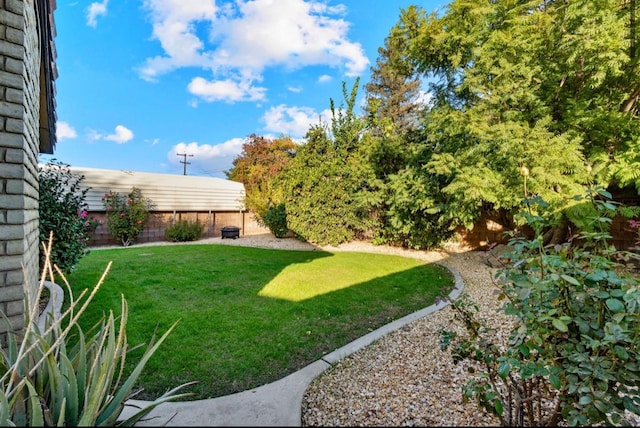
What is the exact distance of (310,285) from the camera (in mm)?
5777

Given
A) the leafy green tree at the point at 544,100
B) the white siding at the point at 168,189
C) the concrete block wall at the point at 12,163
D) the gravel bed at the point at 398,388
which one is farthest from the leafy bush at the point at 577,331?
the white siding at the point at 168,189

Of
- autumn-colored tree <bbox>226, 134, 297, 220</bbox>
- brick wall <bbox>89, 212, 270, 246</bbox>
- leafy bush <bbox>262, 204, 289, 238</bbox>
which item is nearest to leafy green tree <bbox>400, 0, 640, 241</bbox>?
leafy bush <bbox>262, 204, 289, 238</bbox>

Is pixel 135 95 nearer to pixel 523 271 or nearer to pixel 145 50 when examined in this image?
pixel 145 50

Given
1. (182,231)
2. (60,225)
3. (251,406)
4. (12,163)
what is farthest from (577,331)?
(182,231)

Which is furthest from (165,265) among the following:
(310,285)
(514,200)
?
(514,200)

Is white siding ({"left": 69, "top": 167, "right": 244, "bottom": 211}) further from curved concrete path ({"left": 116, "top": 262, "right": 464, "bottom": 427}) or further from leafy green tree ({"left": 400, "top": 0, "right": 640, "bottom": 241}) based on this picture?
leafy green tree ({"left": 400, "top": 0, "right": 640, "bottom": 241})

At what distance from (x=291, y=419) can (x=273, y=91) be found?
13.9m

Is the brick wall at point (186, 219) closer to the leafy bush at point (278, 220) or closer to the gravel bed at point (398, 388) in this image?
the leafy bush at point (278, 220)

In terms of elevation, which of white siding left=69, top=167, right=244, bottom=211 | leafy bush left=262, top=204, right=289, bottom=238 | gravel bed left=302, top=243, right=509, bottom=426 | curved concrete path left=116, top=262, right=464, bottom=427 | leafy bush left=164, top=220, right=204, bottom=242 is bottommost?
gravel bed left=302, top=243, right=509, bottom=426

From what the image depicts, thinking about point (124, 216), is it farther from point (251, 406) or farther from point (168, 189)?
point (251, 406)

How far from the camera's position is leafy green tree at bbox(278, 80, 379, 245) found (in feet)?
34.2

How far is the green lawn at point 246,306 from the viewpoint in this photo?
2.88 m

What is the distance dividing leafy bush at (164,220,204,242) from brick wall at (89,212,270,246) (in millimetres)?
519

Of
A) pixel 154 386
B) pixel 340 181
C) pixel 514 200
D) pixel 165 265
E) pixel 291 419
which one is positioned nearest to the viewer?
pixel 291 419
